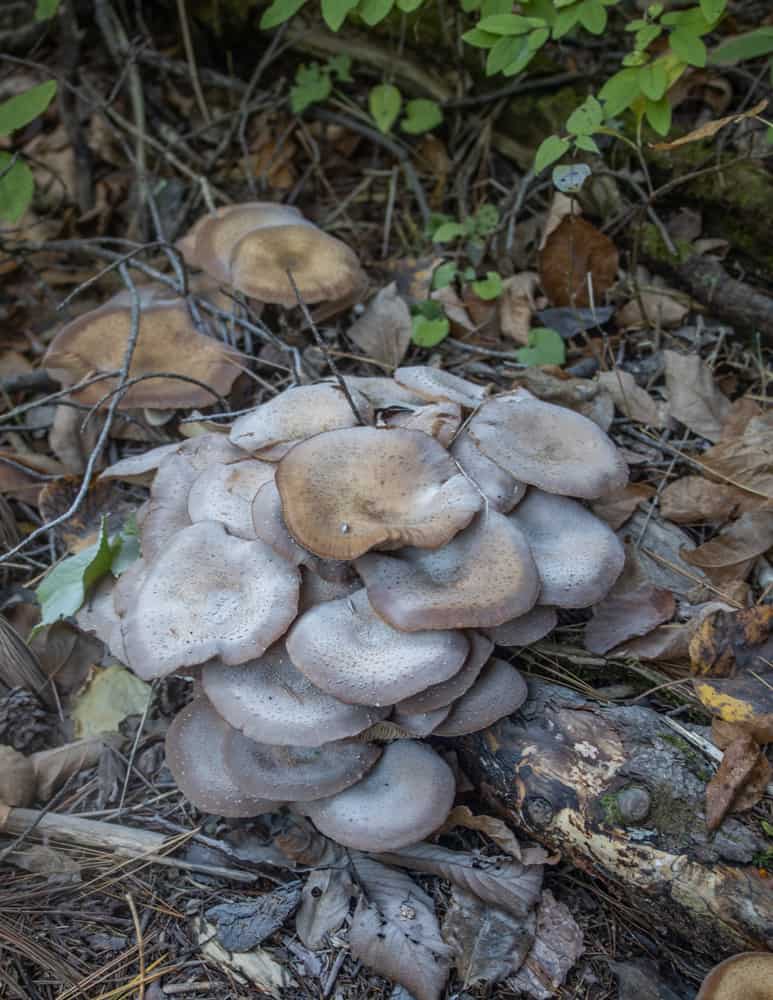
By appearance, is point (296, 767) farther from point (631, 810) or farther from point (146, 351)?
point (146, 351)

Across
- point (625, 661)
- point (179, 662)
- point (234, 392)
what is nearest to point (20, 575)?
point (234, 392)

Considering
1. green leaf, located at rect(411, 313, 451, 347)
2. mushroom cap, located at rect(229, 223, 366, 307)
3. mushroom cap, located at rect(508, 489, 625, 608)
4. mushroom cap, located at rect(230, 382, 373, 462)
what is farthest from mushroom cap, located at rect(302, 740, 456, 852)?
mushroom cap, located at rect(229, 223, 366, 307)

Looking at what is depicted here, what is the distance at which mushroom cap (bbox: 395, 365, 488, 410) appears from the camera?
3117mm

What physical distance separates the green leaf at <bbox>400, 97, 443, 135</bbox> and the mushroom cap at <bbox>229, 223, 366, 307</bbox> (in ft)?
3.78

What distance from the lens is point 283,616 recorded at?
2553 mm

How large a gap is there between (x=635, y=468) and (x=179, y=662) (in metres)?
2.13

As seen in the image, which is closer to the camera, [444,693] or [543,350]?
[444,693]

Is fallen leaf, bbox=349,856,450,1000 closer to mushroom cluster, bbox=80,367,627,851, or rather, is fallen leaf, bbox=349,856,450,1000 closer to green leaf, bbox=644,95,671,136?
mushroom cluster, bbox=80,367,627,851

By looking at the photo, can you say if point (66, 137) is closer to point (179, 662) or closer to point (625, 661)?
point (179, 662)

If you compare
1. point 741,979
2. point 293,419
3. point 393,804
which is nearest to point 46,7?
point 293,419

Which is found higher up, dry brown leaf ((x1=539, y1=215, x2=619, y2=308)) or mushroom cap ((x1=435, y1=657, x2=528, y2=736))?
dry brown leaf ((x1=539, y1=215, x2=619, y2=308))

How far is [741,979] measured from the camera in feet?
6.74

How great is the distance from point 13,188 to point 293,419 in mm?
1866

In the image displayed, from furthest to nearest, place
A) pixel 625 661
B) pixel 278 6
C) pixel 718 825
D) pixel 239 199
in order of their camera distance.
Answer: pixel 239 199
pixel 278 6
pixel 625 661
pixel 718 825
